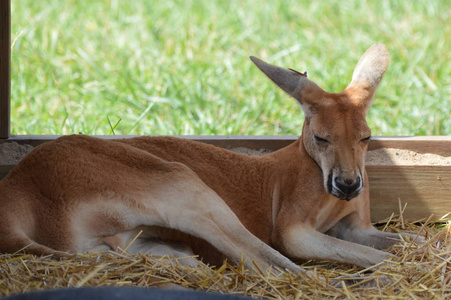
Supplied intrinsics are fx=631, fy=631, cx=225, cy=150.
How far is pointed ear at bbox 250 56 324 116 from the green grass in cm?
187

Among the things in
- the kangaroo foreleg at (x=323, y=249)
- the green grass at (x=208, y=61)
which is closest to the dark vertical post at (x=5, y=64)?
the green grass at (x=208, y=61)

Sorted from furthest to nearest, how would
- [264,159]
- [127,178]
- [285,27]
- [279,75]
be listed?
[285,27] → [264,159] → [279,75] → [127,178]

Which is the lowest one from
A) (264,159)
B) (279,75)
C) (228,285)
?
(228,285)

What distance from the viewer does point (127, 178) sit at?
11.2 ft

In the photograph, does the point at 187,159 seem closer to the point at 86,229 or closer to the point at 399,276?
the point at 86,229

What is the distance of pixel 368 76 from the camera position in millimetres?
3922

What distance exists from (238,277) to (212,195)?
527 mm

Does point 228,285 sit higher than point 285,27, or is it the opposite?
point 285,27

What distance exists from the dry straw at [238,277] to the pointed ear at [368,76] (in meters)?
0.96

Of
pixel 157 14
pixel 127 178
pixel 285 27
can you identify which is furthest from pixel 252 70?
pixel 127 178

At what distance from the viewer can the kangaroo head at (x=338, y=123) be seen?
3.51 m

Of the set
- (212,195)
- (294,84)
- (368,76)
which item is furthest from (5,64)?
(368,76)

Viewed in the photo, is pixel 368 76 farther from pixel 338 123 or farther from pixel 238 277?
pixel 238 277

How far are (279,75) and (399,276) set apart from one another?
135 cm
